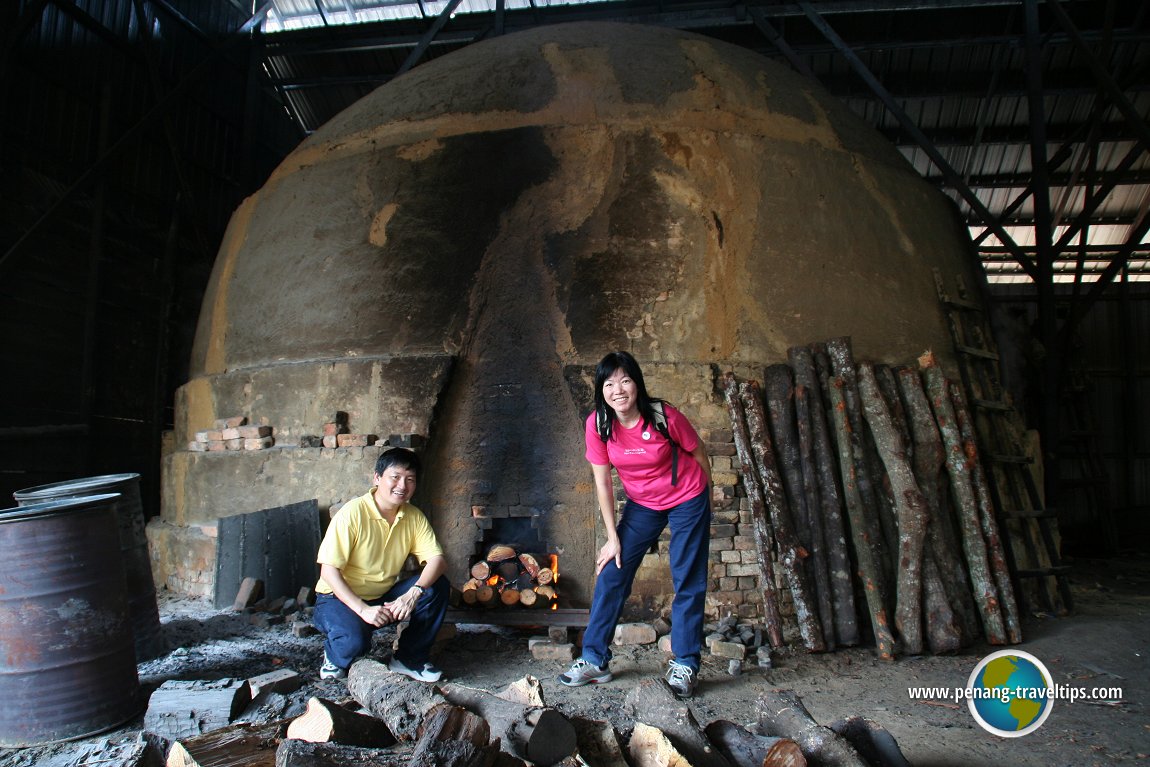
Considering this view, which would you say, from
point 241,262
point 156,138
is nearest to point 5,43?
point 156,138

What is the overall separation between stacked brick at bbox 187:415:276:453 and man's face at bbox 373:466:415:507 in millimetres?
1954

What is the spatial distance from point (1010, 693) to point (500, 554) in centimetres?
267

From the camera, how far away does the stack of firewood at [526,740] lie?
A: 1.88 m

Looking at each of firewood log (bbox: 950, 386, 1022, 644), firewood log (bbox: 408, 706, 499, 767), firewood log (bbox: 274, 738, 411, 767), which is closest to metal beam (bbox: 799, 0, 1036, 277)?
firewood log (bbox: 950, 386, 1022, 644)

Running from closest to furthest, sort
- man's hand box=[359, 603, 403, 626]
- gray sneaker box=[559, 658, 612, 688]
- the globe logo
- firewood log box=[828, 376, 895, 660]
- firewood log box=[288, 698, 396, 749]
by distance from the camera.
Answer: firewood log box=[288, 698, 396, 749] → the globe logo → man's hand box=[359, 603, 403, 626] → gray sneaker box=[559, 658, 612, 688] → firewood log box=[828, 376, 895, 660]

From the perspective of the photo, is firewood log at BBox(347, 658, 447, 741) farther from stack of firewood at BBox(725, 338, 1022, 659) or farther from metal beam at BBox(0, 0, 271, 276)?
metal beam at BBox(0, 0, 271, 276)

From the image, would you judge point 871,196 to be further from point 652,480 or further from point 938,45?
point 938,45

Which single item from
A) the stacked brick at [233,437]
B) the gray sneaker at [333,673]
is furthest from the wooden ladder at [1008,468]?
the stacked brick at [233,437]

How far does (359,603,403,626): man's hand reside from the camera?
3020 mm

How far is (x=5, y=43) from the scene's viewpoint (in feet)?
19.7

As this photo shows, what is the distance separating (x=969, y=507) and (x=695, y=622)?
6.57ft

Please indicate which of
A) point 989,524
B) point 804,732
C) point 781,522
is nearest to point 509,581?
point 781,522

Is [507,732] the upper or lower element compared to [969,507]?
lower

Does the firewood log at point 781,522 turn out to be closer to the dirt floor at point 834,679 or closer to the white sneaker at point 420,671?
the dirt floor at point 834,679
